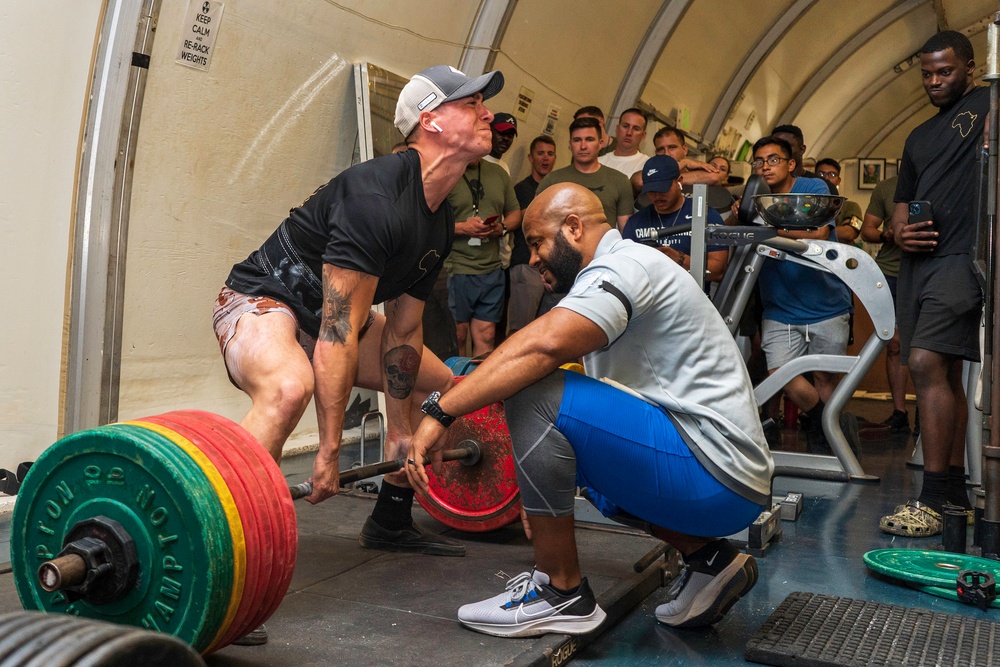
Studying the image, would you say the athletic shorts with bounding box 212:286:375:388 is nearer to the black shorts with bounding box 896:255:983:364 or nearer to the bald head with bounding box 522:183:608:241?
the bald head with bounding box 522:183:608:241

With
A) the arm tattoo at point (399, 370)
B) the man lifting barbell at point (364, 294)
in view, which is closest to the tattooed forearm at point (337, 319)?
the man lifting barbell at point (364, 294)

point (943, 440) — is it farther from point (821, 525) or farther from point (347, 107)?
point (347, 107)

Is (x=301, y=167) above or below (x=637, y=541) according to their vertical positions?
above

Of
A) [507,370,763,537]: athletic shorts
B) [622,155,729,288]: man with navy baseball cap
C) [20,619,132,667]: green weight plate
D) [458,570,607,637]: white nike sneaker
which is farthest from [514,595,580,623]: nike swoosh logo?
[622,155,729,288]: man with navy baseball cap

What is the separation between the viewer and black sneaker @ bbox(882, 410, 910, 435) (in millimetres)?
5562

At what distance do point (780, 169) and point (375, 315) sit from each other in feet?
8.30

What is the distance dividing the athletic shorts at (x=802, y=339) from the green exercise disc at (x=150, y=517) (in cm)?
312

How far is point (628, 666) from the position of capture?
6.23 ft

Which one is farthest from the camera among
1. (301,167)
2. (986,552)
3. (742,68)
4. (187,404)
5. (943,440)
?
(742,68)

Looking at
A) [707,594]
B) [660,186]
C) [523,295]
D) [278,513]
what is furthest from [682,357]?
[523,295]

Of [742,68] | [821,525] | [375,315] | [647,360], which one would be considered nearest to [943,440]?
[821,525]

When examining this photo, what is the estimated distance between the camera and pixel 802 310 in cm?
421

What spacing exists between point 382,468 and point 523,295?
107 inches

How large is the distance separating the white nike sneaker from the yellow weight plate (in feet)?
1.84
